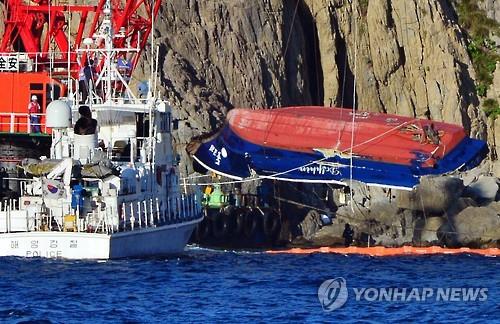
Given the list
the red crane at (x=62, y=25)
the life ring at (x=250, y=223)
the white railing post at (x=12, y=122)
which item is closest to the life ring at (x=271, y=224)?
the life ring at (x=250, y=223)

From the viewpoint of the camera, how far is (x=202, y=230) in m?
74.6

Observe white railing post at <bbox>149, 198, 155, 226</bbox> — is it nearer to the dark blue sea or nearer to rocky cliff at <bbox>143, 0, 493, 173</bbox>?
the dark blue sea

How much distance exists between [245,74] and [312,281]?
37758 mm

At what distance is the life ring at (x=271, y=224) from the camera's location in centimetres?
7581

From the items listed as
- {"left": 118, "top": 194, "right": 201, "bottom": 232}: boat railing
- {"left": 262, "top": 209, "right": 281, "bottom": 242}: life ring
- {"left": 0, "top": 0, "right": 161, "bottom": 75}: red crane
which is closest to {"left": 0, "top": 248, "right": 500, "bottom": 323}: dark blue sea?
{"left": 118, "top": 194, "right": 201, "bottom": 232}: boat railing

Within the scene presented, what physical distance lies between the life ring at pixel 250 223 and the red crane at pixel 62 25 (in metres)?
8.49

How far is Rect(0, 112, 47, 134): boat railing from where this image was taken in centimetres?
7362

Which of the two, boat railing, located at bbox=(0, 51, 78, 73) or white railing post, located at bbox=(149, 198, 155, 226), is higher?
boat railing, located at bbox=(0, 51, 78, 73)

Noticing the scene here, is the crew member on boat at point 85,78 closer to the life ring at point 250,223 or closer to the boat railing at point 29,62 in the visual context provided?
the boat railing at point 29,62

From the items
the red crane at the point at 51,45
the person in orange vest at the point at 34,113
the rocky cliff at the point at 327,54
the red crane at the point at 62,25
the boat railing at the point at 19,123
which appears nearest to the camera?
the boat railing at the point at 19,123

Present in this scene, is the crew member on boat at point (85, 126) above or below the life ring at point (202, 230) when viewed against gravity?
above

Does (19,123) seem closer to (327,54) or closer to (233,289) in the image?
(233,289)

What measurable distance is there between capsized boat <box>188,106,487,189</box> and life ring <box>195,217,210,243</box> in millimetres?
4122

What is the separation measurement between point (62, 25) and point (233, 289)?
3348cm
